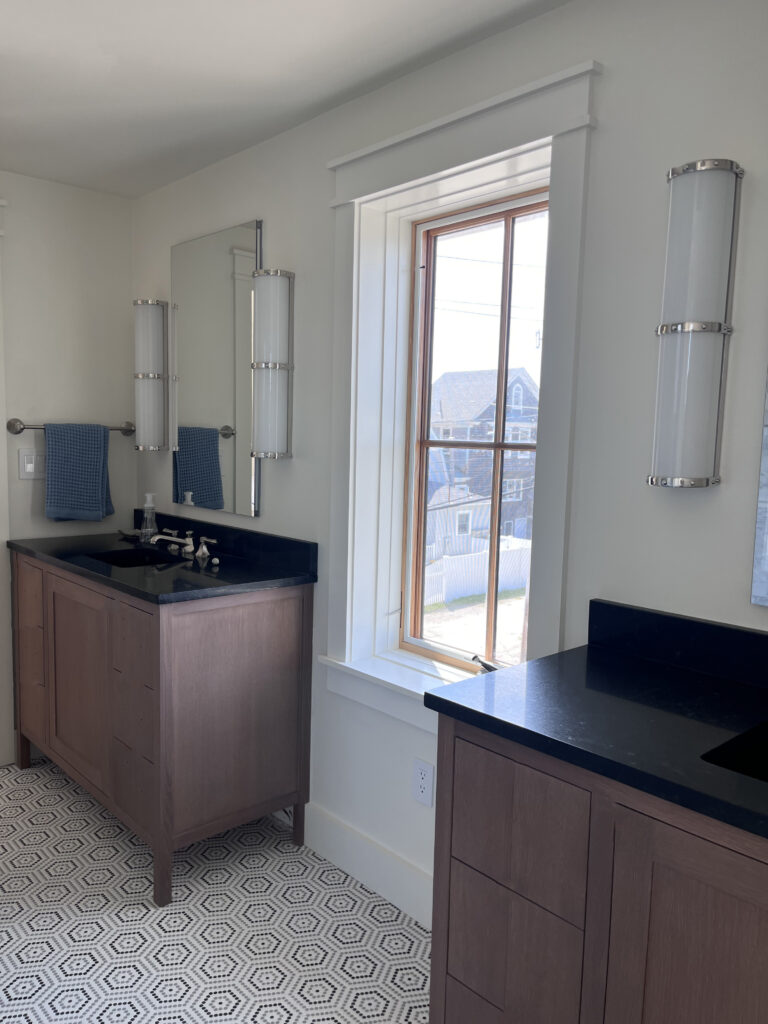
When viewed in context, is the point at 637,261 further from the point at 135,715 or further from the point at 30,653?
the point at 30,653

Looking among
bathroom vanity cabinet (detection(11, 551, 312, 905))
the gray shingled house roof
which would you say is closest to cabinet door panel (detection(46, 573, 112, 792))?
bathroom vanity cabinet (detection(11, 551, 312, 905))

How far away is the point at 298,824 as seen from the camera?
2621 mm

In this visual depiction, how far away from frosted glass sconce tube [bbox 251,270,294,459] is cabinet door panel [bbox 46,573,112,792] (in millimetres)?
730

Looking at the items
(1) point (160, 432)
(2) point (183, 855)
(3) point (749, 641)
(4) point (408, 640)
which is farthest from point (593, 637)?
(1) point (160, 432)

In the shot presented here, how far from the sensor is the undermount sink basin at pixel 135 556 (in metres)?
2.98

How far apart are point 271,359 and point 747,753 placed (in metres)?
1.81

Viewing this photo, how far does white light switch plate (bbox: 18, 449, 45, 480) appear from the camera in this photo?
3.15 metres

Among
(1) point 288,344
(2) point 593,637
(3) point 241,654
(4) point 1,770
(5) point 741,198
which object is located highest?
(5) point 741,198

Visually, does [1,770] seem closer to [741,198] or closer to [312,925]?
[312,925]

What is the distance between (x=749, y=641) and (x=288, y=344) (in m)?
1.68

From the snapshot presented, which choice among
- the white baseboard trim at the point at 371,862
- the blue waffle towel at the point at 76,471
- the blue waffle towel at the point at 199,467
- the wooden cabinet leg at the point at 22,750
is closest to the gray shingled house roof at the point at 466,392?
the blue waffle towel at the point at 199,467

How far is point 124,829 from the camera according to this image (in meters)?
2.71

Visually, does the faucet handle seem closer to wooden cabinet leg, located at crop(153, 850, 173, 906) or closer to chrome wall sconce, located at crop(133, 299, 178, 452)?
chrome wall sconce, located at crop(133, 299, 178, 452)

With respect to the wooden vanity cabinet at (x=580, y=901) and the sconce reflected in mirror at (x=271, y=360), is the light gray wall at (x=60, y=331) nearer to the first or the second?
the sconce reflected in mirror at (x=271, y=360)
